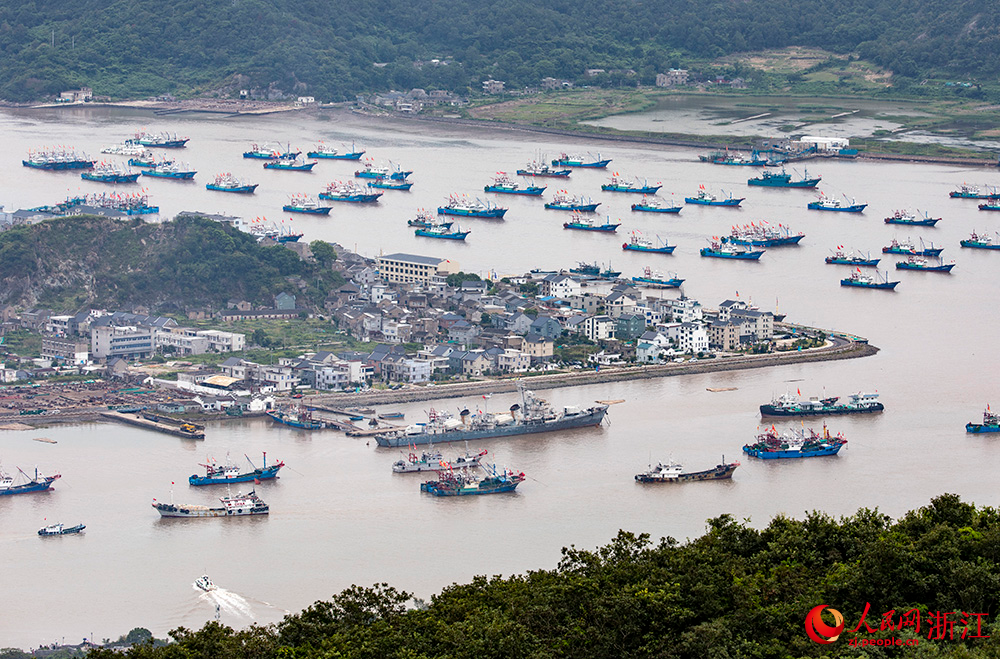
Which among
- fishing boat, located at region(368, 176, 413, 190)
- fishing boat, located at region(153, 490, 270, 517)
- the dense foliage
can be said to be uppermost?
the dense foliage

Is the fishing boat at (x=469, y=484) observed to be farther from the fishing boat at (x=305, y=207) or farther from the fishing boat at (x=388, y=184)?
the fishing boat at (x=388, y=184)

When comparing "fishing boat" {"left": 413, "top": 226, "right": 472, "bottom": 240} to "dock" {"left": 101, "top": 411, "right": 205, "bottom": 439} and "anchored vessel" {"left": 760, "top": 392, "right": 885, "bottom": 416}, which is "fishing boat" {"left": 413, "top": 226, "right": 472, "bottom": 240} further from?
"dock" {"left": 101, "top": 411, "right": 205, "bottom": 439}

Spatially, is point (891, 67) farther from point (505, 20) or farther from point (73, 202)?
point (73, 202)

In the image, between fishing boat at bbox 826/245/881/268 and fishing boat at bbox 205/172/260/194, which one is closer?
fishing boat at bbox 826/245/881/268

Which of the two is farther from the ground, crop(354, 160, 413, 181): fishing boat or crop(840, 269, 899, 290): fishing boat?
crop(354, 160, 413, 181): fishing boat

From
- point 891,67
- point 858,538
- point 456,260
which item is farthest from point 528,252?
point 891,67

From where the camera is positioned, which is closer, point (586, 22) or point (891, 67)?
point (891, 67)

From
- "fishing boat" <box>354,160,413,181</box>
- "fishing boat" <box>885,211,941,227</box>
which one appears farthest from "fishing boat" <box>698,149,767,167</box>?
"fishing boat" <box>885,211,941,227</box>

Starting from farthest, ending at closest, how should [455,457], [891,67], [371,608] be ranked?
[891,67] → [455,457] → [371,608]
